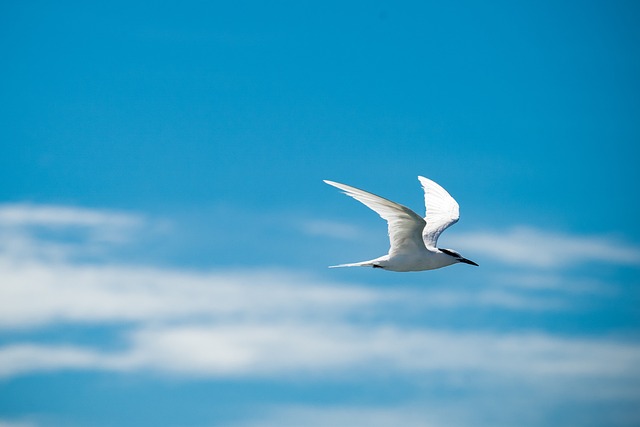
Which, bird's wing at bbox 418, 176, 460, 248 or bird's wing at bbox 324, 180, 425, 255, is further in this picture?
bird's wing at bbox 418, 176, 460, 248

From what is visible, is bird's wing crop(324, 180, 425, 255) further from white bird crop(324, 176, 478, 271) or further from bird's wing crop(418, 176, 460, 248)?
bird's wing crop(418, 176, 460, 248)

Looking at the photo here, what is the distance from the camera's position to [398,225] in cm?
2472

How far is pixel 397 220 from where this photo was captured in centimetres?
2450

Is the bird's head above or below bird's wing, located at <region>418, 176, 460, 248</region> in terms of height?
below

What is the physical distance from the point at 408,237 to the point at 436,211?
16.5ft

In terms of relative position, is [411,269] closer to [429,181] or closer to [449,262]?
[449,262]

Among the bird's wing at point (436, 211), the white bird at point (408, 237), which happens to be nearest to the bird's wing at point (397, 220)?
the white bird at point (408, 237)

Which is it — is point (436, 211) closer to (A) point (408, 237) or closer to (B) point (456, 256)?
(B) point (456, 256)

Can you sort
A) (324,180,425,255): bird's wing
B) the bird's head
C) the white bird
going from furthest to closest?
1. the bird's head
2. the white bird
3. (324,180,425,255): bird's wing

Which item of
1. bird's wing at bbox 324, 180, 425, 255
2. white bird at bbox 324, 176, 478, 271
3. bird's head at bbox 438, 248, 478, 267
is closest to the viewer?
bird's wing at bbox 324, 180, 425, 255

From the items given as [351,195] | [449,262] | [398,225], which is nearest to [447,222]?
[449,262]

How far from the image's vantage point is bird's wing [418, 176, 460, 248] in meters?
28.5

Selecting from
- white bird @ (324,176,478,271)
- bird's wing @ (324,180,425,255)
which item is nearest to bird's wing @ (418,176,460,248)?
white bird @ (324,176,478,271)

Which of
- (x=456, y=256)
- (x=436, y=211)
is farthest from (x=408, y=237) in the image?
(x=436, y=211)
